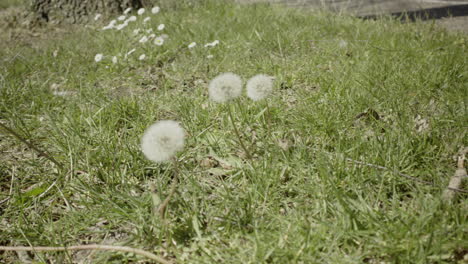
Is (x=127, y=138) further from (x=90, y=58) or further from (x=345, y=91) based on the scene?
(x=90, y=58)

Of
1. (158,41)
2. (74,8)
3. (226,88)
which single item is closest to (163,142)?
(226,88)

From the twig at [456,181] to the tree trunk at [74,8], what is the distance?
5.48 metres

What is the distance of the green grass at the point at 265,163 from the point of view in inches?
47.4

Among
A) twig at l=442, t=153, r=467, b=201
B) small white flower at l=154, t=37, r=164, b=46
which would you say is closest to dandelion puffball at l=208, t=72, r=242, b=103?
twig at l=442, t=153, r=467, b=201

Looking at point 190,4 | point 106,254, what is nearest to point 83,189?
point 106,254

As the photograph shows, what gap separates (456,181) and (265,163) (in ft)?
2.79

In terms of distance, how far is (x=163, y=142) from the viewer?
1.30 m

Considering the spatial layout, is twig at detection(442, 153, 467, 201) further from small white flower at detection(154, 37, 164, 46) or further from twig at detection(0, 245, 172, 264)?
small white flower at detection(154, 37, 164, 46)

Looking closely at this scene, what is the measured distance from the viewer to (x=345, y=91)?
2.21 m

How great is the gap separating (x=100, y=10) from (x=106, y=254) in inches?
204

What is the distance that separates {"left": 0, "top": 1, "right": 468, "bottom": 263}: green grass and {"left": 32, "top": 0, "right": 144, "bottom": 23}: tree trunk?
2.84 m

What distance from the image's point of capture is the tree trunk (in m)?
5.36

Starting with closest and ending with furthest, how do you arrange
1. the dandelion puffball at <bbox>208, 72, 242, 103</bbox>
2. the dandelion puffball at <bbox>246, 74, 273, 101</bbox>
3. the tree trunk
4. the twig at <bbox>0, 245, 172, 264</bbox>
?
the twig at <bbox>0, 245, 172, 264</bbox> → the dandelion puffball at <bbox>208, 72, 242, 103</bbox> → the dandelion puffball at <bbox>246, 74, 273, 101</bbox> → the tree trunk

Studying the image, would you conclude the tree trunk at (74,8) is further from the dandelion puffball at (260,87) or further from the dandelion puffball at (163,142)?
the dandelion puffball at (163,142)
